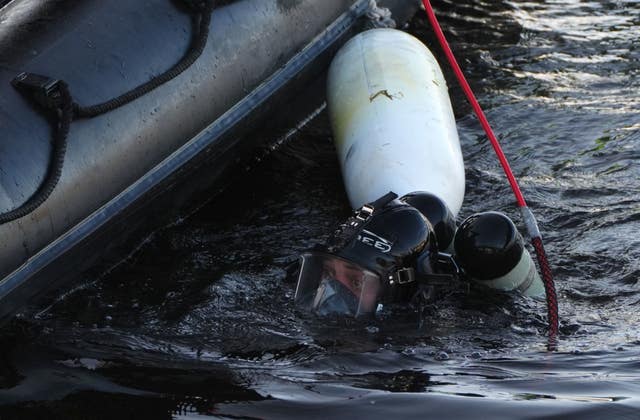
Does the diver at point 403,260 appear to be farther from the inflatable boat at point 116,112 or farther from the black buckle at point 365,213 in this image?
the inflatable boat at point 116,112

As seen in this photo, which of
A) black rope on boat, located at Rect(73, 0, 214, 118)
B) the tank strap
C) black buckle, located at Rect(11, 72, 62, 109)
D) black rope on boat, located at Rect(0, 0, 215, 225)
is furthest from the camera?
the tank strap

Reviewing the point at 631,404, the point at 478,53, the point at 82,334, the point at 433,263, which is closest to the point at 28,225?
the point at 82,334

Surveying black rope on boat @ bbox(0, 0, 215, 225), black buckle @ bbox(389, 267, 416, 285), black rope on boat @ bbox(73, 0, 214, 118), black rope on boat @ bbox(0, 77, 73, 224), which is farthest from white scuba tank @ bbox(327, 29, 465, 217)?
black rope on boat @ bbox(0, 77, 73, 224)

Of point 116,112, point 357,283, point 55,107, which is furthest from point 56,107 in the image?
point 357,283

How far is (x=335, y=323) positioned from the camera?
4176 millimetres

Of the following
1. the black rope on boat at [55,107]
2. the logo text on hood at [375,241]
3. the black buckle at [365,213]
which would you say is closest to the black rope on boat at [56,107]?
the black rope on boat at [55,107]

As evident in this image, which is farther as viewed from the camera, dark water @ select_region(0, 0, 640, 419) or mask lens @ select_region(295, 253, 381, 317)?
mask lens @ select_region(295, 253, 381, 317)

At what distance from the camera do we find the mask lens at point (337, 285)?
4117mm

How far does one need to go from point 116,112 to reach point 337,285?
Result: 1363 millimetres

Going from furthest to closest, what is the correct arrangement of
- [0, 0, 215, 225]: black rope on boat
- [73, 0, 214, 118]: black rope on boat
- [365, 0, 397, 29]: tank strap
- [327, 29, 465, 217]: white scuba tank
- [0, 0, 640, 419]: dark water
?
[365, 0, 397, 29]: tank strap → [327, 29, 465, 217]: white scuba tank → [73, 0, 214, 118]: black rope on boat → [0, 0, 215, 225]: black rope on boat → [0, 0, 640, 419]: dark water

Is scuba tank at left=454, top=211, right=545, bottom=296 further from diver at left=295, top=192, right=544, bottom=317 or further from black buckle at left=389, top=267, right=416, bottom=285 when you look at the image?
black buckle at left=389, top=267, right=416, bottom=285

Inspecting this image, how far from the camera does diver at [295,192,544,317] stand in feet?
13.5

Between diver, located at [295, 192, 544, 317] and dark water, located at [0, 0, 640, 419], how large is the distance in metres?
0.11

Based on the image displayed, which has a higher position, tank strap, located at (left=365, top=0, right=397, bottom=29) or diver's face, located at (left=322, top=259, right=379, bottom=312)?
tank strap, located at (left=365, top=0, right=397, bottom=29)
